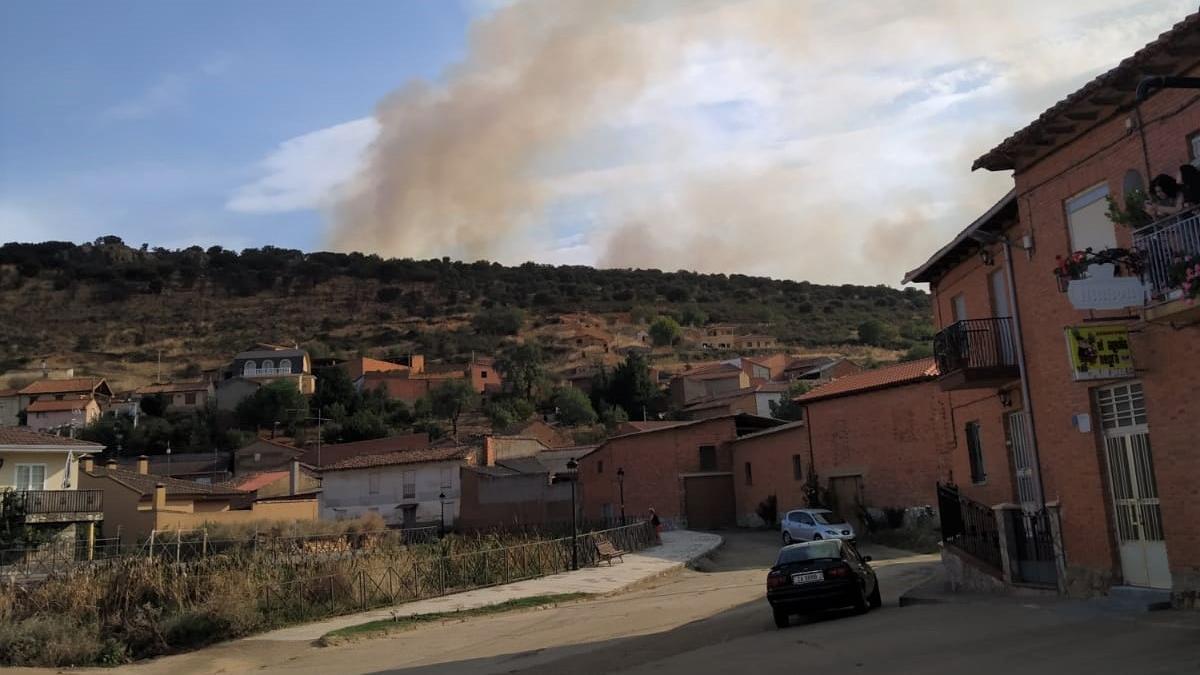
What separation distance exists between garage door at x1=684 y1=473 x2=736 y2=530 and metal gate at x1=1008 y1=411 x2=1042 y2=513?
3188 centimetres

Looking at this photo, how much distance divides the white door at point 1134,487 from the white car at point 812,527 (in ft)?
59.9

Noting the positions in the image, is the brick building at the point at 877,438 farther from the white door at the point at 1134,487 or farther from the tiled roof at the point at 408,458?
the tiled roof at the point at 408,458

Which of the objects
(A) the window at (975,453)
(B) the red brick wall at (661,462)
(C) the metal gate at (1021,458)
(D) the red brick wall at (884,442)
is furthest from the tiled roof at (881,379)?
(C) the metal gate at (1021,458)

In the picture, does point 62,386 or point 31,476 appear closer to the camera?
point 31,476

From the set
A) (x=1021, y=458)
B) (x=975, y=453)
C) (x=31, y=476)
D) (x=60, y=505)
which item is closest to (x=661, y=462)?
(x=60, y=505)

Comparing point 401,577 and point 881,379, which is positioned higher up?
point 881,379

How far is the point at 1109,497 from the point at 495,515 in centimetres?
4614

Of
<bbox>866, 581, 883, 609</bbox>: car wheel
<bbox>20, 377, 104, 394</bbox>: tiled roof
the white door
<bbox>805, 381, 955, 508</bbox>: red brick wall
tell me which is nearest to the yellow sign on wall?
the white door

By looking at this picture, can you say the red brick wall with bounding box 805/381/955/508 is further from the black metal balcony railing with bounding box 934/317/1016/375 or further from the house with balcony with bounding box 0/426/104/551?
the house with balcony with bounding box 0/426/104/551

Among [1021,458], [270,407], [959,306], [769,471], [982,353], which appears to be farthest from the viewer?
[270,407]

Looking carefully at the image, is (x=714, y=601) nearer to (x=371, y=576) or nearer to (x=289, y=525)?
(x=371, y=576)

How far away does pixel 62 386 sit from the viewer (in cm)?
9981

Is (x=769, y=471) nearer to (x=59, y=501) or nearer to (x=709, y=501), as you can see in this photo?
(x=709, y=501)

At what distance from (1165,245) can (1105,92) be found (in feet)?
8.86
